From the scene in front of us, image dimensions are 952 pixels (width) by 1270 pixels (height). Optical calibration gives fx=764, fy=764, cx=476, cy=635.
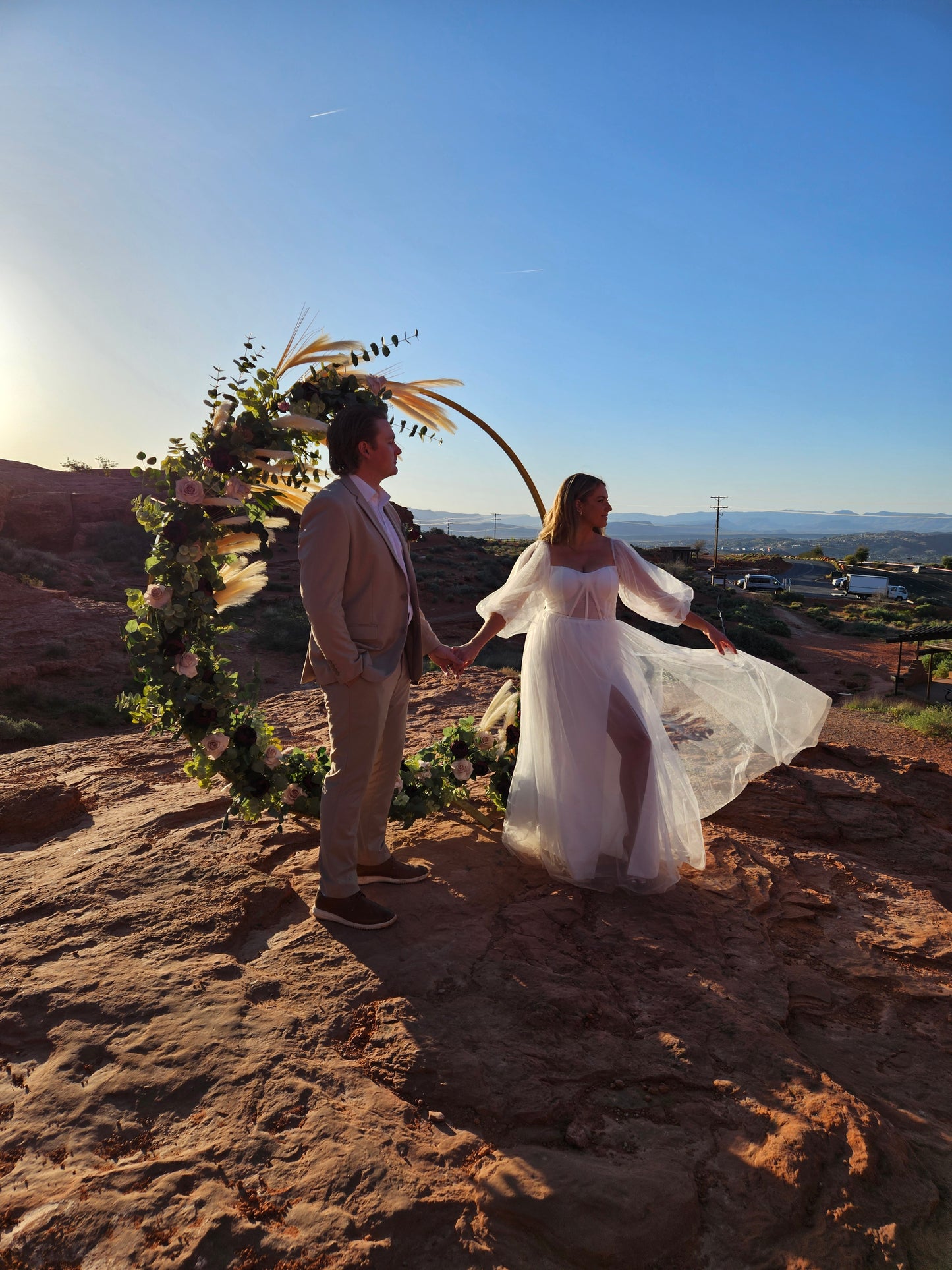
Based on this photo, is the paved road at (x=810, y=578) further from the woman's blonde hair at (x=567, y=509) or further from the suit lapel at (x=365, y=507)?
the suit lapel at (x=365, y=507)

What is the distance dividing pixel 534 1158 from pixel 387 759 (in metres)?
1.72

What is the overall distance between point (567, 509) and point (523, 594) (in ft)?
1.67

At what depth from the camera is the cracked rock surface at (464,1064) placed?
179 centimetres

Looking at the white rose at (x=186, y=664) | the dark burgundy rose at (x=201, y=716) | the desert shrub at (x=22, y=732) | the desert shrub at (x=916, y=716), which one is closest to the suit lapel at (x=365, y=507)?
the white rose at (x=186, y=664)

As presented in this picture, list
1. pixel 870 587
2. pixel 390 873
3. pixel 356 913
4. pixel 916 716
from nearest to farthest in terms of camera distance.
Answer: pixel 356 913 → pixel 390 873 → pixel 916 716 → pixel 870 587

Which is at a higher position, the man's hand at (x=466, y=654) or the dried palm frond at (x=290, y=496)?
the dried palm frond at (x=290, y=496)

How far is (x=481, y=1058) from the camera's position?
7.72ft

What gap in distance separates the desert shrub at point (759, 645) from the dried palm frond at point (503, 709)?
16.1 m

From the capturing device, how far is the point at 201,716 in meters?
3.74

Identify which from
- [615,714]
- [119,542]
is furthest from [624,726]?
[119,542]

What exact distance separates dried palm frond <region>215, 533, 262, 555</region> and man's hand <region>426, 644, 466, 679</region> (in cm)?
112

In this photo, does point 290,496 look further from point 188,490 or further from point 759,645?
point 759,645

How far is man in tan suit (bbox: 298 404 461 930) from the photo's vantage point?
299 centimetres

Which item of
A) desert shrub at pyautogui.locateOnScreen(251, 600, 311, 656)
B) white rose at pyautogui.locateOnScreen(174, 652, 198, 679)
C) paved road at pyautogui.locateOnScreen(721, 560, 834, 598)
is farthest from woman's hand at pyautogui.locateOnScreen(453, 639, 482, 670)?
paved road at pyautogui.locateOnScreen(721, 560, 834, 598)
